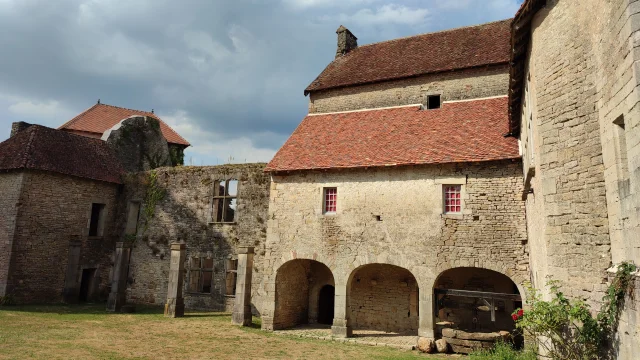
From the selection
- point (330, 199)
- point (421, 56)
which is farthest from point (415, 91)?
point (330, 199)

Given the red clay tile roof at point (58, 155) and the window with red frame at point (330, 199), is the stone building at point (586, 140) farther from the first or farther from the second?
the red clay tile roof at point (58, 155)

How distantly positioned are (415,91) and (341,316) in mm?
8394

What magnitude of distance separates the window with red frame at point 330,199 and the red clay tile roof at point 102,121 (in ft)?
55.2

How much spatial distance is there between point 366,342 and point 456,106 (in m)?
8.15

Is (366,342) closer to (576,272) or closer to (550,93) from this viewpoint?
(576,272)

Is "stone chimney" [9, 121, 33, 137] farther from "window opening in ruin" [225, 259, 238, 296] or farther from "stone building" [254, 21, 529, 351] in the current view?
"stone building" [254, 21, 529, 351]

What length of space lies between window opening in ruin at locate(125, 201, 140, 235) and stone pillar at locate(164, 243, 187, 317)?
169 inches

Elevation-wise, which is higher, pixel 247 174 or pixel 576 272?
pixel 247 174

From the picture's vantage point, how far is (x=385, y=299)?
1341cm

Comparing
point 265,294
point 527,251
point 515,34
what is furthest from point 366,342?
point 515,34

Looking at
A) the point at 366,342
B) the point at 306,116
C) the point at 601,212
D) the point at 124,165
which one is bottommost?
the point at 366,342

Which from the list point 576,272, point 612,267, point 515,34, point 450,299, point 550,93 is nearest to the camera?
point 612,267

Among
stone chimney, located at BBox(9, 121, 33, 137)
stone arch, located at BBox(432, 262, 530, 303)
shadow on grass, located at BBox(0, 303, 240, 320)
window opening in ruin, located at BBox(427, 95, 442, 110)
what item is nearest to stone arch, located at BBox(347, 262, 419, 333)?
stone arch, located at BBox(432, 262, 530, 303)

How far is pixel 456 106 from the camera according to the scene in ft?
45.5
